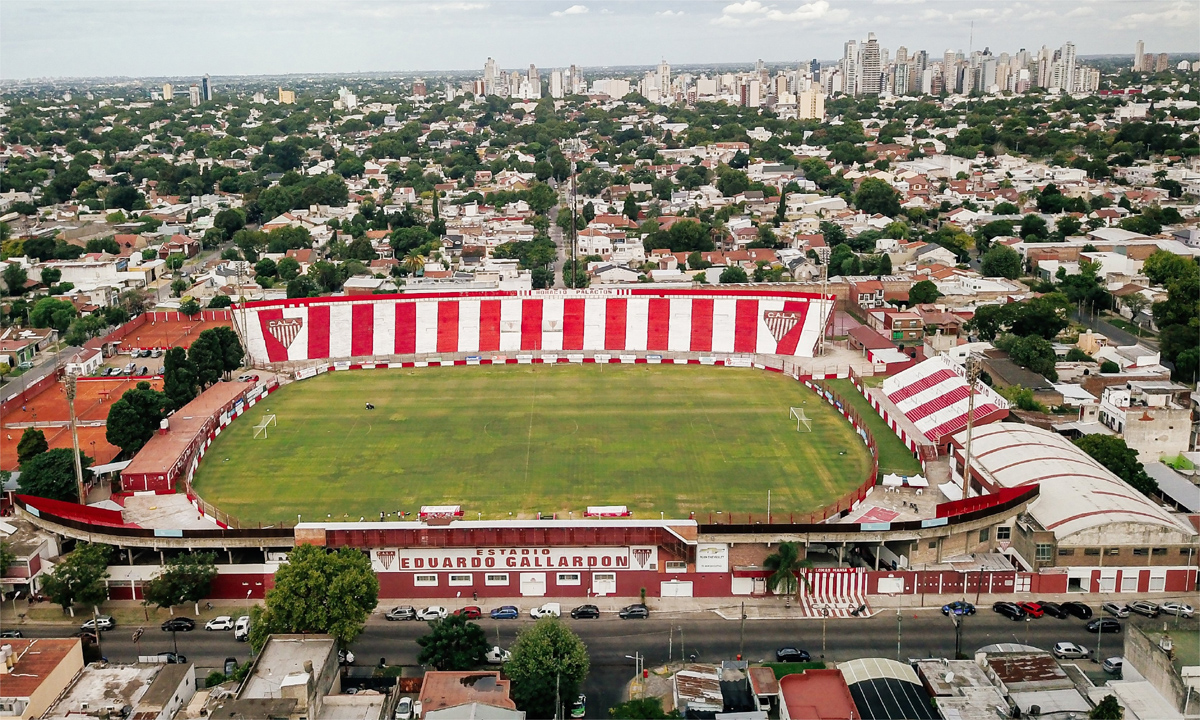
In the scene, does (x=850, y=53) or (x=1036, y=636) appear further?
(x=850, y=53)

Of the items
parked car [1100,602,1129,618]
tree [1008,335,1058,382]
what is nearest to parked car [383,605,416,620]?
parked car [1100,602,1129,618]

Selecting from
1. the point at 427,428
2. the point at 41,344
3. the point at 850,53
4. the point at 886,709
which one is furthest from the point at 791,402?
the point at 850,53

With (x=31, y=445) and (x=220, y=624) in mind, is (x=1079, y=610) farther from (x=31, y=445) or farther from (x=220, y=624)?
(x=31, y=445)

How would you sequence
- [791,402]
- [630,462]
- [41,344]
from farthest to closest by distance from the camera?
1. [41,344]
2. [791,402]
3. [630,462]

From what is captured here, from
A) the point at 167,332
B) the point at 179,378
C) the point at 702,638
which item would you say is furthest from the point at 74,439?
the point at 167,332

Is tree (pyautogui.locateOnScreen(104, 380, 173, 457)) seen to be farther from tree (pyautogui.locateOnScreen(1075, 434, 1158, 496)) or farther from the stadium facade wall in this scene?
tree (pyautogui.locateOnScreen(1075, 434, 1158, 496))

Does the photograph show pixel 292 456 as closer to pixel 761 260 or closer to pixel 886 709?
pixel 886 709

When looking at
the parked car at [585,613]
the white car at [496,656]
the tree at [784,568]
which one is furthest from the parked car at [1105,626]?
the white car at [496,656]
